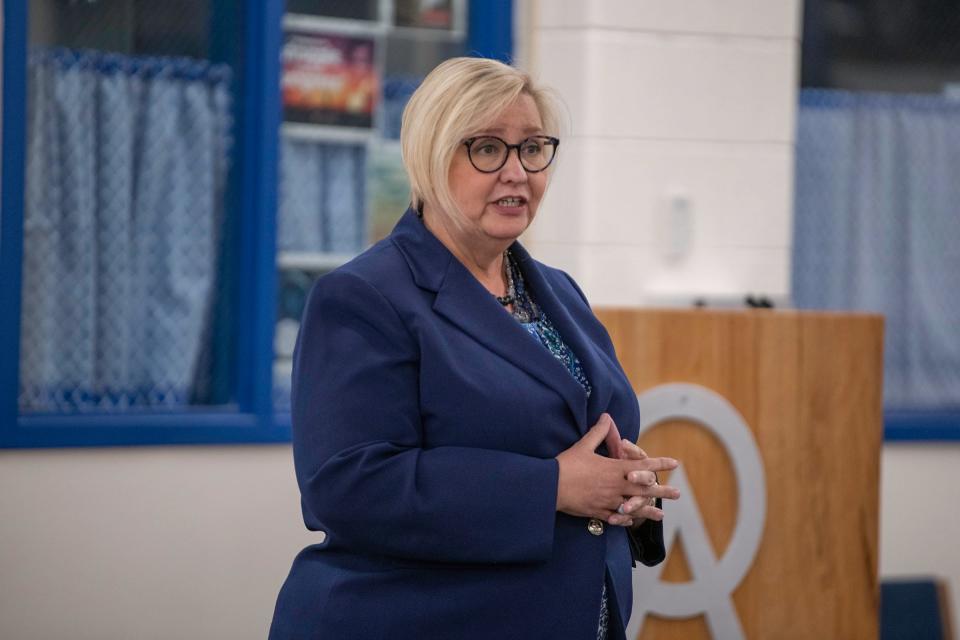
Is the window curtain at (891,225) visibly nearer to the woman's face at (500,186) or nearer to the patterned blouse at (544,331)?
the patterned blouse at (544,331)

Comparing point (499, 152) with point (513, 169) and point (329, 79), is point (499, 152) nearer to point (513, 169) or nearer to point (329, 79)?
point (513, 169)

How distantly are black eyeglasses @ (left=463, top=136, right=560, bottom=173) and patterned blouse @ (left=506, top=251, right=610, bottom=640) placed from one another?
262 millimetres

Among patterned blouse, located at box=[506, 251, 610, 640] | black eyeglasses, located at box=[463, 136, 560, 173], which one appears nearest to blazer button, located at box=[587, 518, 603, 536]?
patterned blouse, located at box=[506, 251, 610, 640]

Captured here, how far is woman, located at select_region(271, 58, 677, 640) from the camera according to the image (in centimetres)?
207

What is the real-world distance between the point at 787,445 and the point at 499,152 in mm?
2086

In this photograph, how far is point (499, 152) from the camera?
89.5 inches

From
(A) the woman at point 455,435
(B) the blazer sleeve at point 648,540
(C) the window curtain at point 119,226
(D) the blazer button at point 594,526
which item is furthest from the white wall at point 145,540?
(D) the blazer button at point 594,526

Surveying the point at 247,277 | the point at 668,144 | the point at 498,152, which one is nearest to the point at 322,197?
the point at 247,277

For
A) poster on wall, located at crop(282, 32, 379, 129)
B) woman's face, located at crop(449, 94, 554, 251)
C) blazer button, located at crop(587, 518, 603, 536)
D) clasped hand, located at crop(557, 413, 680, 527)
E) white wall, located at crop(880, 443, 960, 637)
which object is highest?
poster on wall, located at crop(282, 32, 379, 129)

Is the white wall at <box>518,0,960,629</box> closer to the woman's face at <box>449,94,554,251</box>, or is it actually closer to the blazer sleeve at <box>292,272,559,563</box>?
the woman's face at <box>449,94,554,251</box>

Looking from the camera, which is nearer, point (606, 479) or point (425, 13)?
point (606, 479)

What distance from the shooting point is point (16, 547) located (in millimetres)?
4301

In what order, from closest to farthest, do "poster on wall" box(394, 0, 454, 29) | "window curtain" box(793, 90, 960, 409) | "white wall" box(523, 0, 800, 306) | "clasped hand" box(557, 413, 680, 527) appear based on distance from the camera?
"clasped hand" box(557, 413, 680, 527) → "white wall" box(523, 0, 800, 306) → "poster on wall" box(394, 0, 454, 29) → "window curtain" box(793, 90, 960, 409)

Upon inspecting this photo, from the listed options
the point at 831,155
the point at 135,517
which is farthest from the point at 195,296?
the point at 831,155
